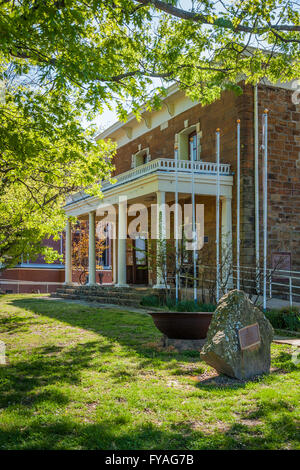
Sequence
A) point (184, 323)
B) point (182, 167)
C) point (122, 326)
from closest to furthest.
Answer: point (184, 323) < point (122, 326) < point (182, 167)

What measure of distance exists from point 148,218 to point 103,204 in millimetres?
3032

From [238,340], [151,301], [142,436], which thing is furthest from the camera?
[151,301]

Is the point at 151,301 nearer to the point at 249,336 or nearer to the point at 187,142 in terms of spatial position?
the point at 187,142

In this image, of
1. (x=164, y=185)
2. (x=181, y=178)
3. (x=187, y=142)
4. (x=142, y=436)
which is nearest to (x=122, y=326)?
(x=164, y=185)

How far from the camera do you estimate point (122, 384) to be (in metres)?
5.97

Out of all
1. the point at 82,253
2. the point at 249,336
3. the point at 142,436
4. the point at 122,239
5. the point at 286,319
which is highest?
the point at 122,239

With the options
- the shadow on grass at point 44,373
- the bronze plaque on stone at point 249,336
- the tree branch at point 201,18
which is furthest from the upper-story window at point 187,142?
the bronze plaque on stone at point 249,336

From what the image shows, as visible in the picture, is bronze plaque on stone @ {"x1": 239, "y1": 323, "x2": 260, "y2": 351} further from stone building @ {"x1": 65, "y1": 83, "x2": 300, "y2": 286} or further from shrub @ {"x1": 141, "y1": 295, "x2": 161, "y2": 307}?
stone building @ {"x1": 65, "y1": 83, "x2": 300, "y2": 286}

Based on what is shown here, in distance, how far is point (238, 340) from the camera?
6078 mm

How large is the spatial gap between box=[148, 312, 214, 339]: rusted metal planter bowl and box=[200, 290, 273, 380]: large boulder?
62.2 inches

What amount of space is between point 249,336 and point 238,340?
0.64 feet

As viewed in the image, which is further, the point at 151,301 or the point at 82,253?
the point at 82,253

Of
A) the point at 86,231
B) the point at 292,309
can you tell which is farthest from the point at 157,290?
the point at 86,231

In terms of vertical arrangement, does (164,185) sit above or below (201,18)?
below
